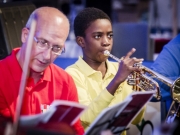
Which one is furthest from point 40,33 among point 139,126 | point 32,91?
point 139,126

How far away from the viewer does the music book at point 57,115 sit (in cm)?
231

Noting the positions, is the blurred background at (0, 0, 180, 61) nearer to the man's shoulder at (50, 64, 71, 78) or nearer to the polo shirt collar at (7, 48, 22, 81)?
the man's shoulder at (50, 64, 71, 78)

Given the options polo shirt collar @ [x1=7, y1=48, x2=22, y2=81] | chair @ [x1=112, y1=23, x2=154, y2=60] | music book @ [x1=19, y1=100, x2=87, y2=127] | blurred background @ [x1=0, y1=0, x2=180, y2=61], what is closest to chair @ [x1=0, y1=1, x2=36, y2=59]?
blurred background @ [x1=0, y1=0, x2=180, y2=61]

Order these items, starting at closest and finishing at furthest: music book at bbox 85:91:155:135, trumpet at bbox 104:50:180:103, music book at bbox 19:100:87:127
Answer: music book at bbox 19:100:87:127 < music book at bbox 85:91:155:135 < trumpet at bbox 104:50:180:103

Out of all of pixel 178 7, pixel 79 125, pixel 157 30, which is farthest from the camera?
pixel 157 30

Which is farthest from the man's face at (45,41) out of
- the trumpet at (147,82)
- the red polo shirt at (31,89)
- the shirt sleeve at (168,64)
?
the shirt sleeve at (168,64)

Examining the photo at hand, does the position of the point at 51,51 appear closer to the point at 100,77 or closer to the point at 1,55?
the point at 100,77

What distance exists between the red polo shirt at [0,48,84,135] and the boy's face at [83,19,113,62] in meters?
0.41

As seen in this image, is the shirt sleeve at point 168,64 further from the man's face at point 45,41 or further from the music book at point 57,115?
the music book at point 57,115

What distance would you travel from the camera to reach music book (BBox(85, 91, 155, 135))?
103 inches

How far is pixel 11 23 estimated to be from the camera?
14.0 ft

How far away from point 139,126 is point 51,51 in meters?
1.52

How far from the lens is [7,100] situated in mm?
3076

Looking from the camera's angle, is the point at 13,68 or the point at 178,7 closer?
the point at 13,68
